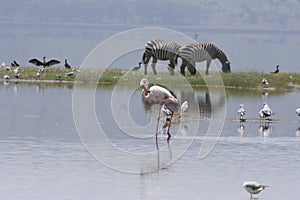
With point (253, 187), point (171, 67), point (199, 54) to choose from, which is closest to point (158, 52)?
point (199, 54)

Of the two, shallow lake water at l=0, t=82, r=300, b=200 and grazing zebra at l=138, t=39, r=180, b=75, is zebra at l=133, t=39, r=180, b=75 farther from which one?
shallow lake water at l=0, t=82, r=300, b=200

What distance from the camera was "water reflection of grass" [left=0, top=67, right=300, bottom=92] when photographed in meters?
39.3

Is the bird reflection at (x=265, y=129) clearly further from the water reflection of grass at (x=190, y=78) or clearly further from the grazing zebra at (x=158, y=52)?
the grazing zebra at (x=158, y=52)

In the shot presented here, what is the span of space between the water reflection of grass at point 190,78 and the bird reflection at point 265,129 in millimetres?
11455

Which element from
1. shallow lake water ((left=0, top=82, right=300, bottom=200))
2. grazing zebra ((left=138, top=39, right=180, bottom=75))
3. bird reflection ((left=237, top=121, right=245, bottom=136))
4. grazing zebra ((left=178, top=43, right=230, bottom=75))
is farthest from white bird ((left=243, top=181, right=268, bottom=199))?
grazing zebra ((left=138, top=39, right=180, bottom=75))

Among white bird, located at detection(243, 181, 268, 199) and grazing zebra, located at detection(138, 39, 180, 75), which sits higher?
grazing zebra, located at detection(138, 39, 180, 75)

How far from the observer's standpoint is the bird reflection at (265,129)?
2476cm

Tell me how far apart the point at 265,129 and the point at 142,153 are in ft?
18.1

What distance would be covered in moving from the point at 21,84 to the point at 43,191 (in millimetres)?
22626

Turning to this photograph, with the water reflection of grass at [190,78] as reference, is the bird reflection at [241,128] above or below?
below

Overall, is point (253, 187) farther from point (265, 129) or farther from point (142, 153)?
point (265, 129)

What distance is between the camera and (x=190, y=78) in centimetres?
4028

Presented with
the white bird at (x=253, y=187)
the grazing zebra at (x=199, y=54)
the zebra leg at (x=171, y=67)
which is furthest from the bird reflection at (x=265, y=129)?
the grazing zebra at (x=199, y=54)

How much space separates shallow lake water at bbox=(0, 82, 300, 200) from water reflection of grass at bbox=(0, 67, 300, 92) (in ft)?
23.9
